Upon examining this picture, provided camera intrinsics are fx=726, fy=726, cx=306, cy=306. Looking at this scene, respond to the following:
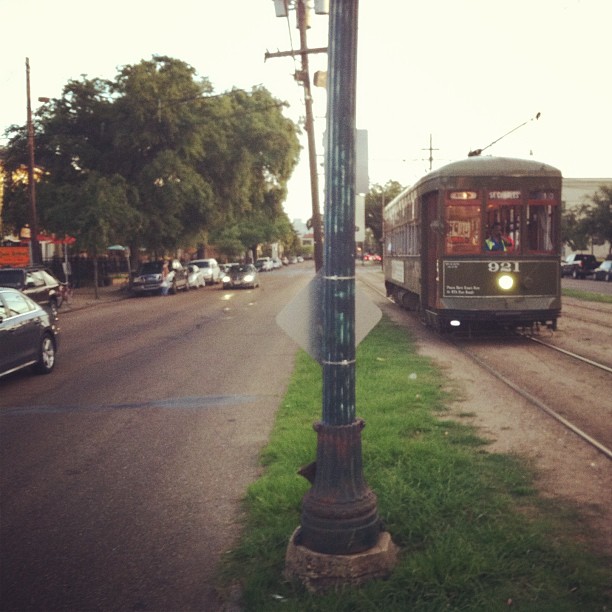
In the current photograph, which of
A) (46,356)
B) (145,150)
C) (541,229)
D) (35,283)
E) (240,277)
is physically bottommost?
(46,356)

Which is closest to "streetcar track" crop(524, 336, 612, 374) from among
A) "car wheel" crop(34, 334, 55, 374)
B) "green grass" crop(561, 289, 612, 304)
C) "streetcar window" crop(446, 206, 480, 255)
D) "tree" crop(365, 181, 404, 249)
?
"streetcar window" crop(446, 206, 480, 255)

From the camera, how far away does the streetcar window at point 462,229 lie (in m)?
13.6

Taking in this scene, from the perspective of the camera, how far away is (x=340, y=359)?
410 cm

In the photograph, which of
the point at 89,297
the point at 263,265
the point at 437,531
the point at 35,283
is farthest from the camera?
the point at 263,265

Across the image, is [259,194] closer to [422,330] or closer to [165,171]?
[165,171]

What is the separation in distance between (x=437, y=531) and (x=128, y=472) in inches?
115

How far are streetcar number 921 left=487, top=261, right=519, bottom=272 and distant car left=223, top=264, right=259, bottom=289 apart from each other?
90.1 feet

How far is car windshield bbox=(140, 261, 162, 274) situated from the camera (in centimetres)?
3662

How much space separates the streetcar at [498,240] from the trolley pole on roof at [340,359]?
31.9ft

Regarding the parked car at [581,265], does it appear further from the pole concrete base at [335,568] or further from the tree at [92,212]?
the pole concrete base at [335,568]

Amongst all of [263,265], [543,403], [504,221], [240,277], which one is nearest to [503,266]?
[504,221]

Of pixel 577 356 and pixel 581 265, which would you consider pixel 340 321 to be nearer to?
pixel 577 356

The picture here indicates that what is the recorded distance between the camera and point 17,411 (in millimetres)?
8836

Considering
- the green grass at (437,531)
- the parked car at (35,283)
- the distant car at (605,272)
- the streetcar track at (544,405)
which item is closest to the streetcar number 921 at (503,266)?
the streetcar track at (544,405)
